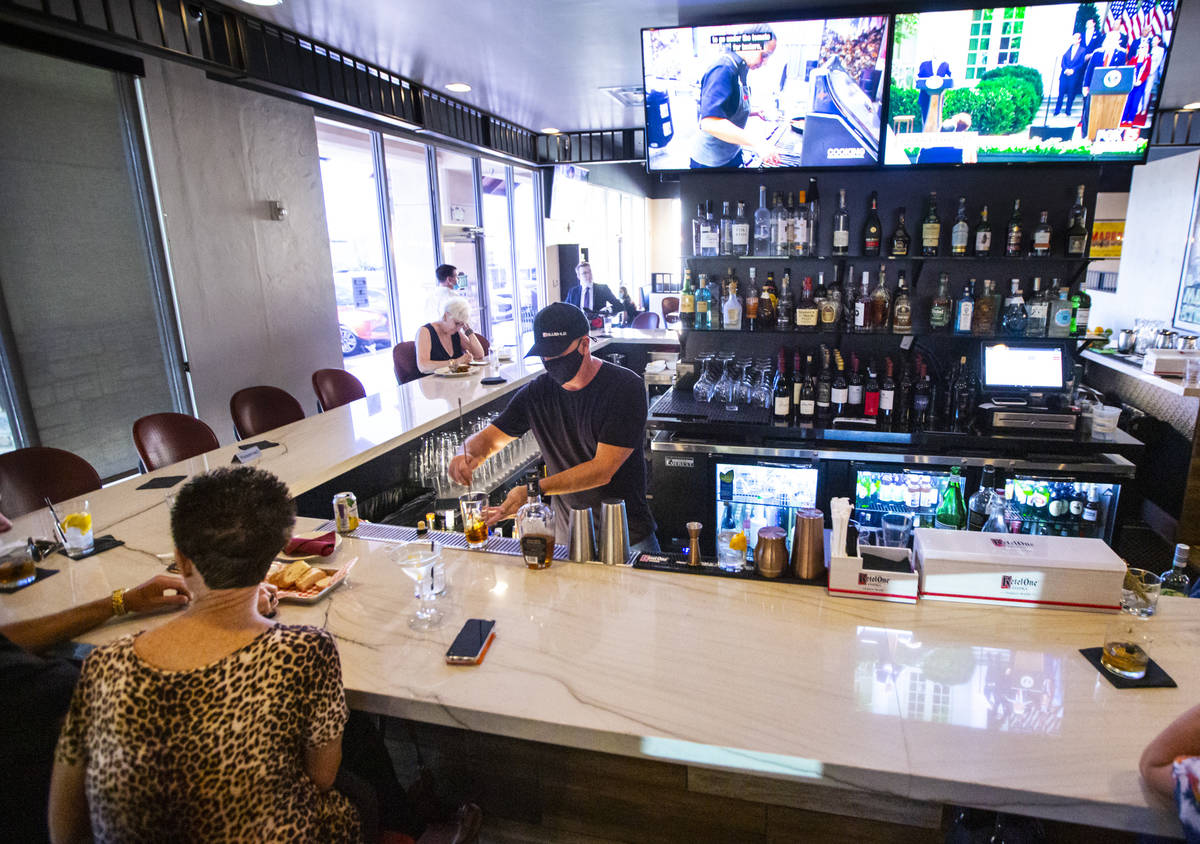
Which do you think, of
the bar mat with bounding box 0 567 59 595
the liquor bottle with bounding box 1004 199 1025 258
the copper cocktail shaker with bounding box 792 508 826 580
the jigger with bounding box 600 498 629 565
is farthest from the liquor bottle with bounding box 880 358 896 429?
the bar mat with bounding box 0 567 59 595

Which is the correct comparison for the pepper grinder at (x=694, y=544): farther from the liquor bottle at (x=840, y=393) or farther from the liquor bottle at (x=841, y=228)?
the liquor bottle at (x=841, y=228)

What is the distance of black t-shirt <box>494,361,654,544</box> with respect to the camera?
2.51 m

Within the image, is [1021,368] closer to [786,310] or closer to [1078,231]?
[1078,231]

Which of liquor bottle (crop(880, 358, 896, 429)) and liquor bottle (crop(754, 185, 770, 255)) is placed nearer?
liquor bottle (crop(880, 358, 896, 429))

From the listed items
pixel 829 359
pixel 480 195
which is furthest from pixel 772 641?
pixel 480 195

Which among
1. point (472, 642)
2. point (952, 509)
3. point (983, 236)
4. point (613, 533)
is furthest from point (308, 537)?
point (983, 236)

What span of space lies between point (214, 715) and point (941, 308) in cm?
396

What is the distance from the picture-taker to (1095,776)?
1.16 metres

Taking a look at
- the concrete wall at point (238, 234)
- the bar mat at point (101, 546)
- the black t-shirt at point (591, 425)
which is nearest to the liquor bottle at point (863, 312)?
the black t-shirt at point (591, 425)

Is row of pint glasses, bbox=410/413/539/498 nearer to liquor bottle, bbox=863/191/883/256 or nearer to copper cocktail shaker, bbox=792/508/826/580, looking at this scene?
copper cocktail shaker, bbox=792/508/826/580

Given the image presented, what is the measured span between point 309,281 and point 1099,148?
5.16 m

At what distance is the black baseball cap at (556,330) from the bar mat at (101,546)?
1.51m

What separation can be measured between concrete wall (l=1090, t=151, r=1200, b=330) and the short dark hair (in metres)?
9.08

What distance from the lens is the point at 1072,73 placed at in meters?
3.23
